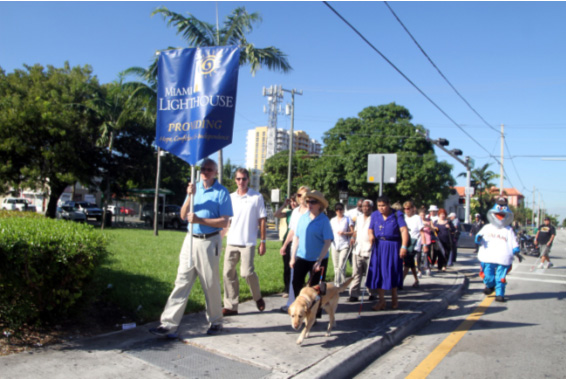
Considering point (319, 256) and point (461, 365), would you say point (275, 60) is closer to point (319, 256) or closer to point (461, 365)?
point (319, 256)

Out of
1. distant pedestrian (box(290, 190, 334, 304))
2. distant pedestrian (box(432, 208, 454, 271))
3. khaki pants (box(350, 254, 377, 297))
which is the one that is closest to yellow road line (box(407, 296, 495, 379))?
distant pedestrian (box(290, 190, 334, 304))

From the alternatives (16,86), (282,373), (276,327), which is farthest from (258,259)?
(16,86)

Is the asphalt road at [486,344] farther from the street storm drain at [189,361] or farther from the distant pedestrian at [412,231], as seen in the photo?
the street storm drain at [189,361]

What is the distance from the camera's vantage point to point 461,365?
465 centimetres

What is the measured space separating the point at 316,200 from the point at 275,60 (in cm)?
1076

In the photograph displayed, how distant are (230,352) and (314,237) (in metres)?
1.71

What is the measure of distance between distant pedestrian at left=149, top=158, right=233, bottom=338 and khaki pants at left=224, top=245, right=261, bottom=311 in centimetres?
83

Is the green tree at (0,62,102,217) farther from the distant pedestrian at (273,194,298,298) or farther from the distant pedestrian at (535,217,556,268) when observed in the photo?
the distant pedestrian at (535,217,556,268)

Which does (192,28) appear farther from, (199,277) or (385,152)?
(385,152)

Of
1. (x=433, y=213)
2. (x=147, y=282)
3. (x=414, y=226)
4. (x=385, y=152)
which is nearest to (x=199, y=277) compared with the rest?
(x=147, y=282)

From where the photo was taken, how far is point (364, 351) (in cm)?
469

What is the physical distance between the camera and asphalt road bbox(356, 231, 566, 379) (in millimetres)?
4500

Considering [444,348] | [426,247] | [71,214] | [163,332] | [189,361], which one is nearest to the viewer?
[189,361]

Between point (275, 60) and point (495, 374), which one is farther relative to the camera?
point (275, 60)
